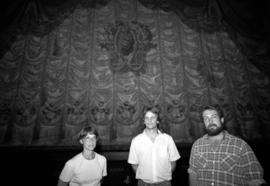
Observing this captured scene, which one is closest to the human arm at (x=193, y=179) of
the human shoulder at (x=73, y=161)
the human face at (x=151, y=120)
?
the human face at (x=151, y=120)

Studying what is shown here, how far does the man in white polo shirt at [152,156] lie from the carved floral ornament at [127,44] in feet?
7.65

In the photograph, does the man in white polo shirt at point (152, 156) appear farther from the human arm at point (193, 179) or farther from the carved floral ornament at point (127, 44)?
the carved floral ornament at point (127, 44)

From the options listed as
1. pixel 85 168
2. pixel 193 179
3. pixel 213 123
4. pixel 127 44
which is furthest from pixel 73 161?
pixel 127 44

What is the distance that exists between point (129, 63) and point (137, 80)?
0.51 meters

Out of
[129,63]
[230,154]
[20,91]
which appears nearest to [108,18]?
[129,63]

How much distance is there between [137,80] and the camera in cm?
407

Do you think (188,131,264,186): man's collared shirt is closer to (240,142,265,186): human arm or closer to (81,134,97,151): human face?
(240,142,265,186): human arm

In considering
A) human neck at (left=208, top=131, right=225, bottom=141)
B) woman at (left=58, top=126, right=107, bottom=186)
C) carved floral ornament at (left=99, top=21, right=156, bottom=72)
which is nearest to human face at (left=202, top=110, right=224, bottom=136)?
human neck at (left=208, top=131, right=225, bottom=141)

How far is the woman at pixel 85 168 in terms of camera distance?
1747 millimetres

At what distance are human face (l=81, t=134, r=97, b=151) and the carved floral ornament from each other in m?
2.44

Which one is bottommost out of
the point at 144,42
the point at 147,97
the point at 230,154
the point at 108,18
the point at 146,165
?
the point at 146,165

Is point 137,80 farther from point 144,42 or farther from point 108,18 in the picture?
point 108,18

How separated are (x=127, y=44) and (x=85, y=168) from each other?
3364 millimetres

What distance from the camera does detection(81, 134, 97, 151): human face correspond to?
1893 mm
